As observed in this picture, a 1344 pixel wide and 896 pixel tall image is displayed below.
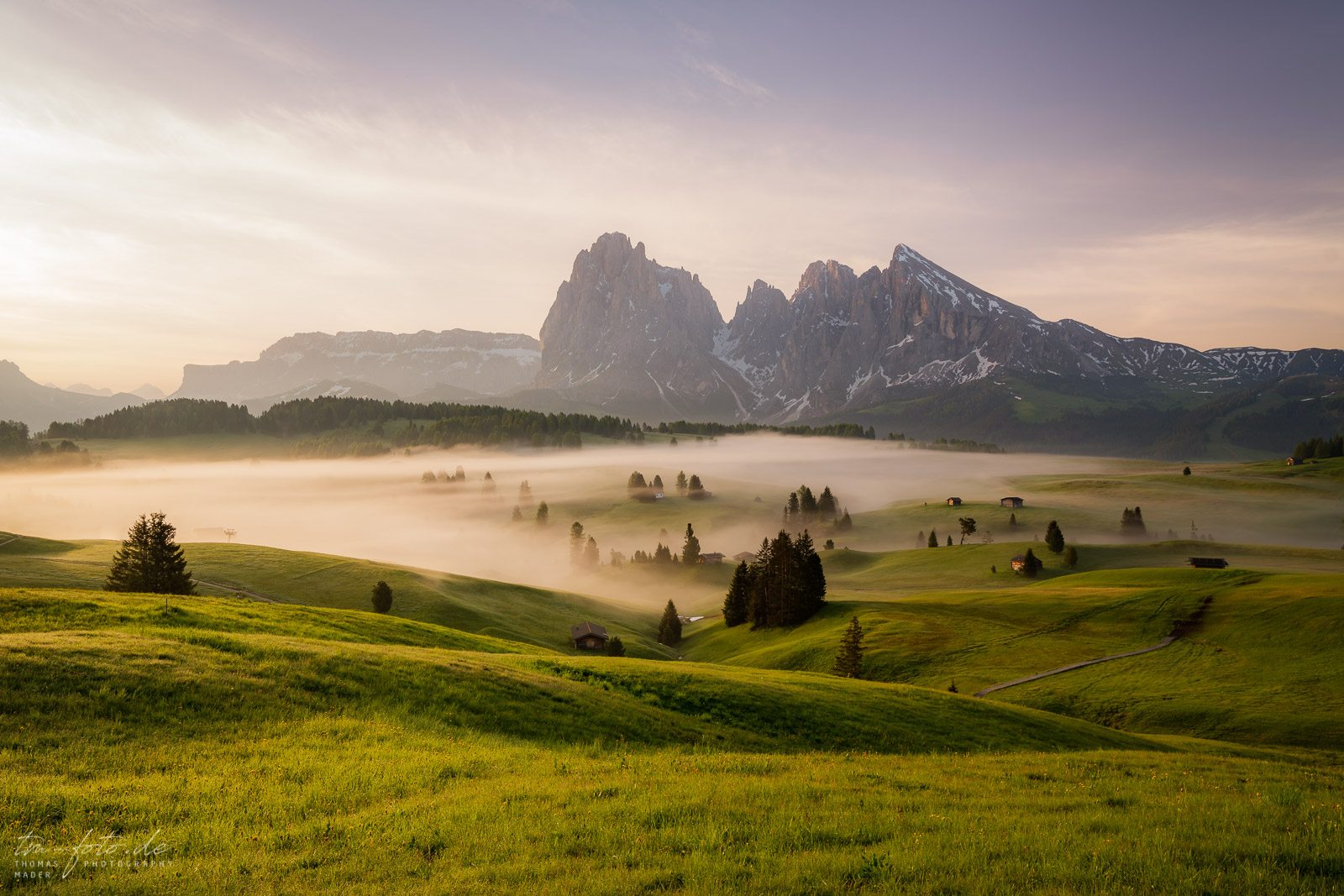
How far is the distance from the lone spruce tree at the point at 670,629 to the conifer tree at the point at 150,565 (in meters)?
75.4

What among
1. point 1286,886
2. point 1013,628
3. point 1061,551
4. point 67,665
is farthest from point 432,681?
point 1061,551

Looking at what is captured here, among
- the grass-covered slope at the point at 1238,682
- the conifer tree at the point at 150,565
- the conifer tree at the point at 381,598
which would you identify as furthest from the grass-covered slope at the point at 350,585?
the grass-covered slope at the point at 1238,682

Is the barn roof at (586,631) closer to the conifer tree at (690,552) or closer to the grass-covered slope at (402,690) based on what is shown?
the grass-covered slope at (402,690)

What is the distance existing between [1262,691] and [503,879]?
263 feet

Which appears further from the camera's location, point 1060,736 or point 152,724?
point 1060,736

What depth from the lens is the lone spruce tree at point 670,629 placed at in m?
119

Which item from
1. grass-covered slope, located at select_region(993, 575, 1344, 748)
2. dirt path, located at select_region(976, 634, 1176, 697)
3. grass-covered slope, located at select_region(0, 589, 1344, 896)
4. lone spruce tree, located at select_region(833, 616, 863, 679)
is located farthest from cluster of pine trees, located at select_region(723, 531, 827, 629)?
grass-covered slope, located at select_region(0, 589, 1344, 896)

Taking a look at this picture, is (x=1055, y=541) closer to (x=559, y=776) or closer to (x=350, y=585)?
(x=350, y=585)

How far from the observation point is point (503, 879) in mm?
11828

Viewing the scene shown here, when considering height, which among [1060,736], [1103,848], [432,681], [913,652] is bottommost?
[913,652]

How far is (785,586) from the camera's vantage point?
106188 millimetres

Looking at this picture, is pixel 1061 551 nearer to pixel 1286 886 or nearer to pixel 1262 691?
pixel 1262 691

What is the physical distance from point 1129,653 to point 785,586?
45.1m

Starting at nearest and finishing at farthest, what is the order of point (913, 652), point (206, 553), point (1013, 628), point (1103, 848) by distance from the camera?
point (1103, 848) → point (913, 652) → point (1013, 628) → point (206, 553)
